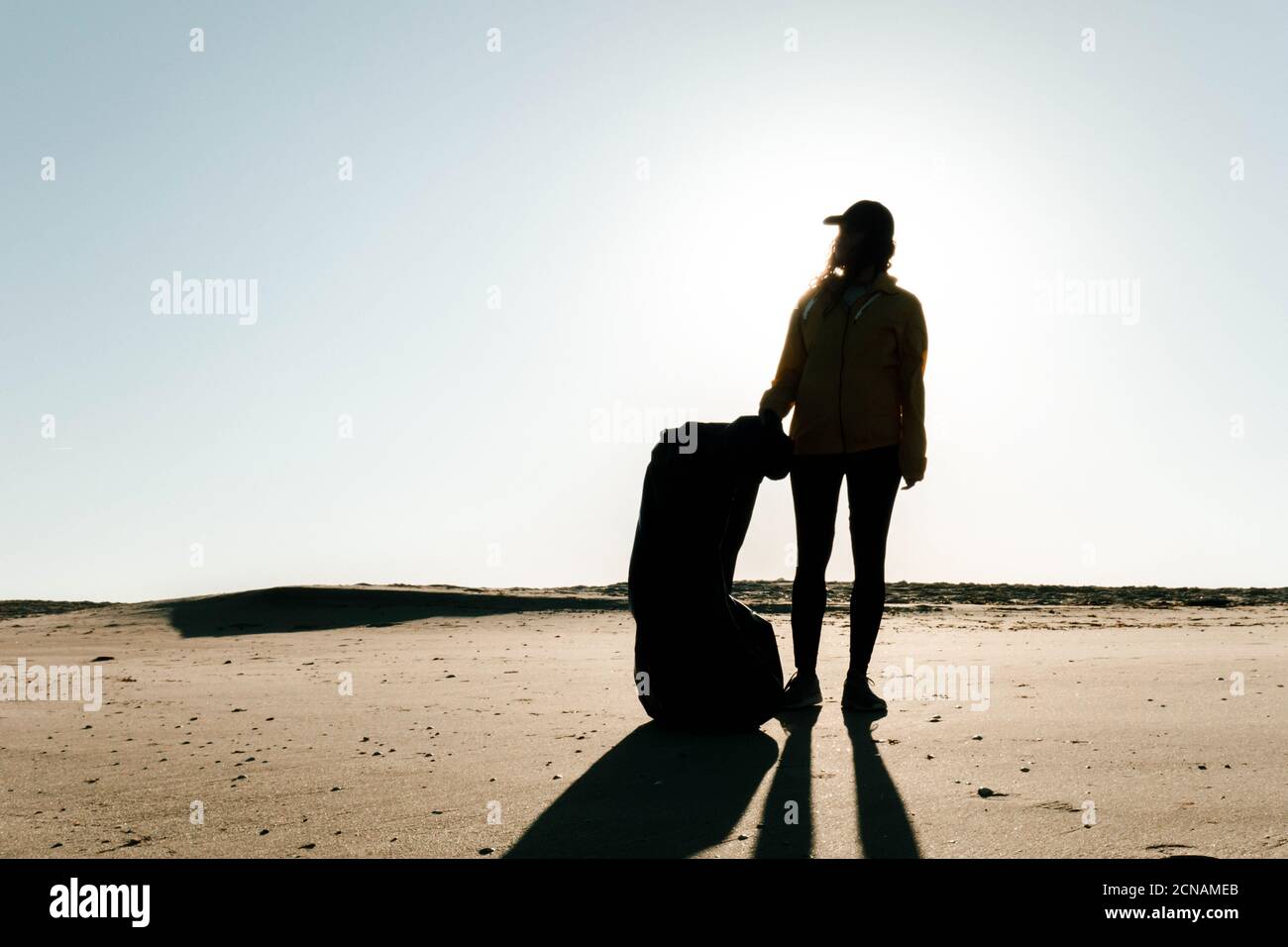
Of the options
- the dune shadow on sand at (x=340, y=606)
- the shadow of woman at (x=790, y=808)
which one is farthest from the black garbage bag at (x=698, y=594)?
the dune shadow on sand at (x=340, y=606)

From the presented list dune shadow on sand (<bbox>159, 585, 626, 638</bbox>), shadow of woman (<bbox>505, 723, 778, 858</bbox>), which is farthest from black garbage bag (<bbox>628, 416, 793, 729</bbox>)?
dune shadow on sand (<bbox>159, 585, 626, 638</bbox>)

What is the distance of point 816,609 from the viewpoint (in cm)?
455

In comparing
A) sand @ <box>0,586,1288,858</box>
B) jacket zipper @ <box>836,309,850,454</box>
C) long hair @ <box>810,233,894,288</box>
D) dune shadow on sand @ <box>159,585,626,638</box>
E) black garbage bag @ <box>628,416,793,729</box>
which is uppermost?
long hair @ <box>810,233,894,288</box>

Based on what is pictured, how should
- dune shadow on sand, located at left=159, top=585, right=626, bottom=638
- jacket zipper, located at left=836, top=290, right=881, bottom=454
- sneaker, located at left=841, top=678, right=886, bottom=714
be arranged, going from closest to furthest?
1. sneaker, located at left=841, top=678, right=886, bottom=714
2. jacket zipper, located at left=836, top=290, right=881, bottom=454
3. dune shadow on sand, located at left=159, top=585, right=626, bottom=638

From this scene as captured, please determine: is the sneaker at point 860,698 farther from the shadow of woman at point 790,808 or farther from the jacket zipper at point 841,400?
the jacket zipper at point 841,400

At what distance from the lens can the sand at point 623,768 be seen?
257 cm

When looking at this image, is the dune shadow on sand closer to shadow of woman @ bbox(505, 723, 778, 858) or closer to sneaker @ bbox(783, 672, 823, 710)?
sneaker @ bbox(783, 672, 823, 710)

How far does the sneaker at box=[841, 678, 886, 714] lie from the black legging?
2.2 inches

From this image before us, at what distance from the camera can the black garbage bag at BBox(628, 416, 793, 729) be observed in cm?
396

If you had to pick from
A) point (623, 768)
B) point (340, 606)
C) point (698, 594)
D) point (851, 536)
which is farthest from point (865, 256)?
point (340, 606)
